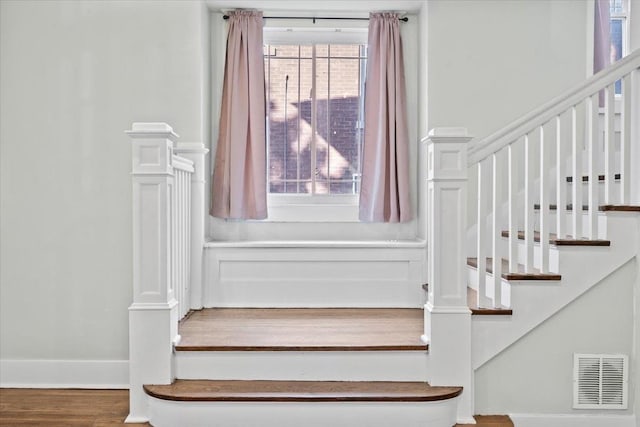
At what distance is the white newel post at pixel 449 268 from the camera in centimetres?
251

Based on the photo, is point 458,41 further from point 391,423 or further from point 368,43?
point 391,423

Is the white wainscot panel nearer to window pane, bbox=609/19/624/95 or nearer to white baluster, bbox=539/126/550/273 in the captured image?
white baluster, bbox=539/126/550/273

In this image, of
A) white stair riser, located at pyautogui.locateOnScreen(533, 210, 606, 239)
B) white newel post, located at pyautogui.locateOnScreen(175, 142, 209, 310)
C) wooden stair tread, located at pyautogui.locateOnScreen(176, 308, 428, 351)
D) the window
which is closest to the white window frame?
the window

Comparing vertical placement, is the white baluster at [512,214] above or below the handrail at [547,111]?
below

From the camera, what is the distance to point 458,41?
3.61 meters

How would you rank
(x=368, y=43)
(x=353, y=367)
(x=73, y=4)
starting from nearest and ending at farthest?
(x=353, y=367)
(x=73, y=4)
(x=368, y=43)

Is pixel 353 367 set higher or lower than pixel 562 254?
lower

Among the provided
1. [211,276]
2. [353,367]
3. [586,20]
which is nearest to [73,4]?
[211,276]

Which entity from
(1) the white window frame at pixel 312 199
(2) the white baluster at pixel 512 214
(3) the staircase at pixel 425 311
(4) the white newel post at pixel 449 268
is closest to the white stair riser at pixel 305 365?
(3) the staircase at pixel 425 311

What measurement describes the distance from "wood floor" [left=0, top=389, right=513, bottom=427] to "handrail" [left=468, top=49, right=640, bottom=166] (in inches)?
51.2

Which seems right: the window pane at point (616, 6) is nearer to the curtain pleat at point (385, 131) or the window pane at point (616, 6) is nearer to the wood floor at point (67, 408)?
the curtain pleat at point (385, 131)

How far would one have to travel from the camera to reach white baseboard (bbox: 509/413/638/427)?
8.69 feet

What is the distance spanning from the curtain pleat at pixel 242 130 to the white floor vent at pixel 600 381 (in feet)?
7.00

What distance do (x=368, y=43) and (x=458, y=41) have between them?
1.99 ft
